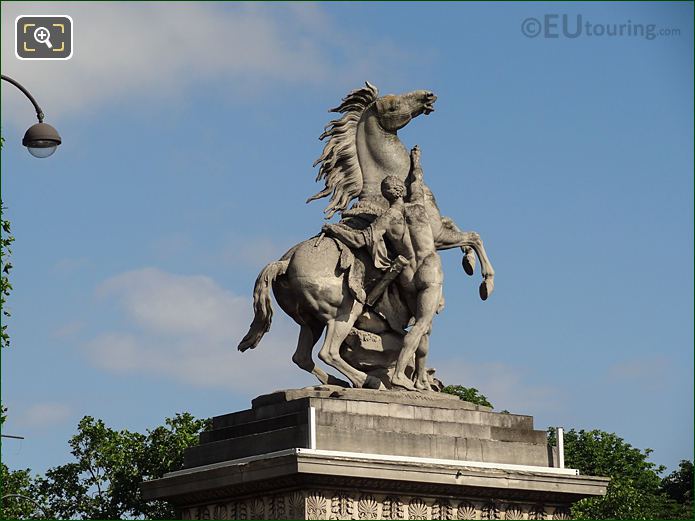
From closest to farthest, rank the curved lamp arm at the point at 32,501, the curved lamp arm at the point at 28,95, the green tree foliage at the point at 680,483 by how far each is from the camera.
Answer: the curved lamp arm at the point at 28,95
the curved lamp arm at the point at 32,501
the green tree foliage at the point at 680,483

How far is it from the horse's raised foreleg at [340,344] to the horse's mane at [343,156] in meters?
1.90

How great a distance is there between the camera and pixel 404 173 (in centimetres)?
3419

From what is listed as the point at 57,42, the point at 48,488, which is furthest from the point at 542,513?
the point at 48,488

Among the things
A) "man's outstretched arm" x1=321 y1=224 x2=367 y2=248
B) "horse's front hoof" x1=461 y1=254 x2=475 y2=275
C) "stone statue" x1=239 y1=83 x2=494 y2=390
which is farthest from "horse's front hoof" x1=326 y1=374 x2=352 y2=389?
"horse's front hoof" x1=461 y1=254 x2=475 y2=275

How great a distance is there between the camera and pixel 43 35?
30281 mm

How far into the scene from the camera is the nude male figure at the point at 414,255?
32938mm

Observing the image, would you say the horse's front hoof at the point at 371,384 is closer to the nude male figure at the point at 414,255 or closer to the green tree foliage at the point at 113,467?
the nude male figure at the point at 414,255

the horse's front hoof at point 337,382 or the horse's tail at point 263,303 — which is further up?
the horse's tail at point 263,303

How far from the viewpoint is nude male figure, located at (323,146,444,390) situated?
→ 3294 centimetres

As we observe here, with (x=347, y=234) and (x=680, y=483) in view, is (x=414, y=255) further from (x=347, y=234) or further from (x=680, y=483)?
(x=680, y=483)

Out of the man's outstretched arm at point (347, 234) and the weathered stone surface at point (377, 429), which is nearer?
the weathered stone surface at point (377, 429)

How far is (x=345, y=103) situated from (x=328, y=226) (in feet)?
8.77

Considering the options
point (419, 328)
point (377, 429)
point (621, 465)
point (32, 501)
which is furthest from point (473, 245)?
point (621, 465)

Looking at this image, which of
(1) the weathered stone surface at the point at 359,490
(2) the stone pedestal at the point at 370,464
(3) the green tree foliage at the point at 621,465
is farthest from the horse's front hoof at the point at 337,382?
(3) the green tree foliage at the point at 621,465
